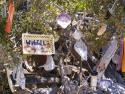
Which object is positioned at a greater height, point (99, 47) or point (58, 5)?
point (58, 5)

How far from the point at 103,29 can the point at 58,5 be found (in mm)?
659

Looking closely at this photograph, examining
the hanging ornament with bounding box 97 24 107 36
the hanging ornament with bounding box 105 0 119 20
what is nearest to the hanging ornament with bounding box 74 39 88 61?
the hanging ornament with bounding box 97 24 107 36

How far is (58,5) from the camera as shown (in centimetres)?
559

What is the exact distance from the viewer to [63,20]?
530 centimetres

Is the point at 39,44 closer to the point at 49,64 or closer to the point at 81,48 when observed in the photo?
the point at 49,64

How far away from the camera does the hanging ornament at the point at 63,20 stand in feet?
17.3

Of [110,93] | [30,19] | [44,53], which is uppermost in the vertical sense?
[30,19]

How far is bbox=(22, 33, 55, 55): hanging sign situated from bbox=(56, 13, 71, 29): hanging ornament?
0.67 ft

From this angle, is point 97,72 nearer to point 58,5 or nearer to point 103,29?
point 103,29

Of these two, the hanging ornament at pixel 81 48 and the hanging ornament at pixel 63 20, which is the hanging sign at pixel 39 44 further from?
the hanging ornament at pixel 81 48

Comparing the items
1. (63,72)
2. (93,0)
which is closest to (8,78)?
(63,72)

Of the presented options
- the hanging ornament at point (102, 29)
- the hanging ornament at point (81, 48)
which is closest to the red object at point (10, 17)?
the hanging ornament at point (81, 48)

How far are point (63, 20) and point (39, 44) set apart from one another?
0.42m

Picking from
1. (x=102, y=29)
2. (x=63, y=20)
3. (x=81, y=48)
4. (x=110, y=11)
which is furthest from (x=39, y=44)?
(x=110, y=11)
